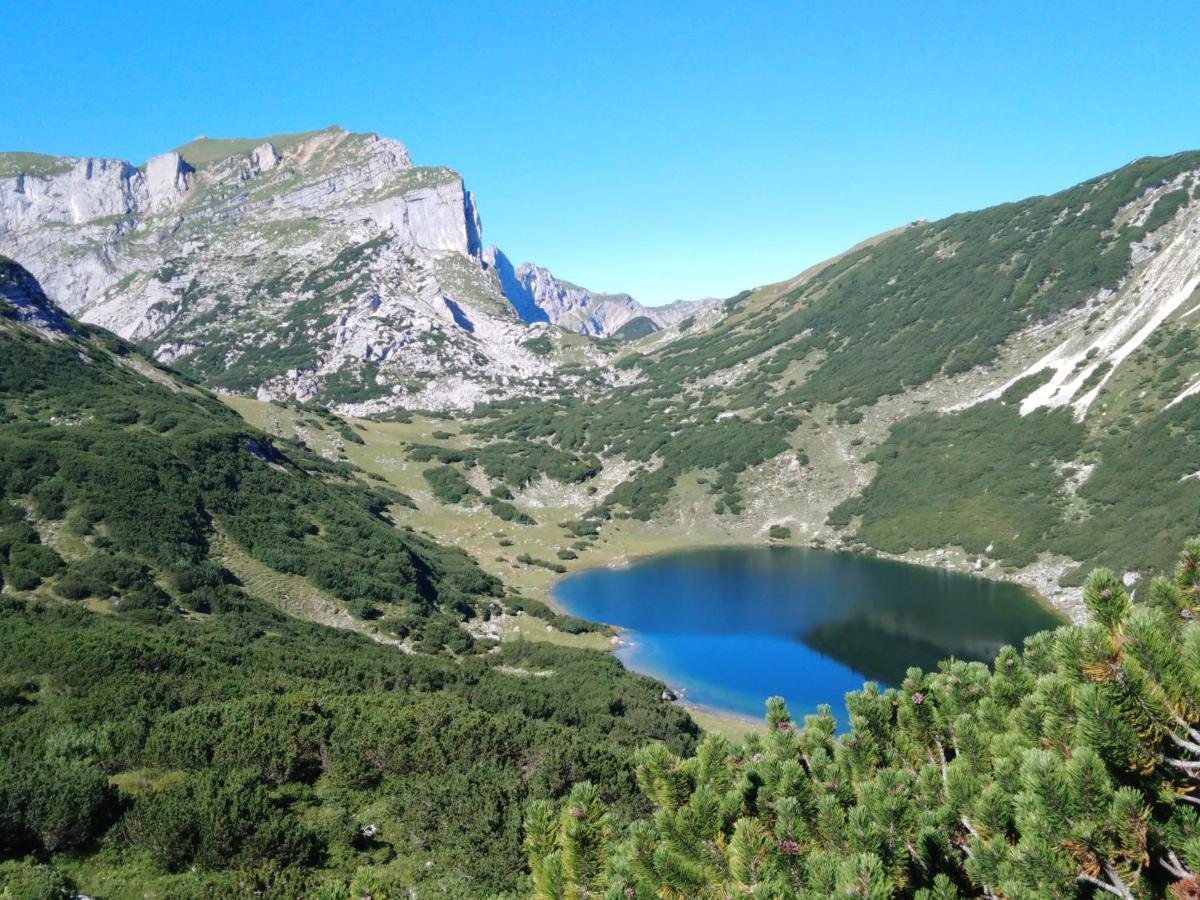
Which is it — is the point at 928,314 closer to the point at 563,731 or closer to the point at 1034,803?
the point at 563,731

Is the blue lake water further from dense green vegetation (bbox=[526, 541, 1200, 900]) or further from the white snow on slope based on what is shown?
dense green vegetation (bbox=[526, 541, 1200, 900])

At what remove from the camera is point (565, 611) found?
62.6m

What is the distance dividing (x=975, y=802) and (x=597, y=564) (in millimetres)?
74350

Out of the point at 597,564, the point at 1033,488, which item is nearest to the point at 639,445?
the point at 597,564

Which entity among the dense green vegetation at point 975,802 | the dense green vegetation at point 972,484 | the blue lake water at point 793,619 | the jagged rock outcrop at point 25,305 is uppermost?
the jagged rock outcrop at point 25,305

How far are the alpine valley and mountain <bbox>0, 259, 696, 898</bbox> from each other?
0.37 feet

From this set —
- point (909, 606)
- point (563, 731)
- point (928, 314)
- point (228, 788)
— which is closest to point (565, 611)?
point (909, 606)

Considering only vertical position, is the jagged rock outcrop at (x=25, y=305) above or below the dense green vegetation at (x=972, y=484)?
above

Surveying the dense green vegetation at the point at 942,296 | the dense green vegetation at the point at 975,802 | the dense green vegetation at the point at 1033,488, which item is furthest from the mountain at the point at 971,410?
the dense green vegetation at the point at 975,802

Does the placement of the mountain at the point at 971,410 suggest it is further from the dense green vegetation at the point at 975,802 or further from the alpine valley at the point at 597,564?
the dense green vegetation at the point at 975,802

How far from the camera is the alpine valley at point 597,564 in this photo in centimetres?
543

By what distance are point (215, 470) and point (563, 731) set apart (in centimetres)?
4019

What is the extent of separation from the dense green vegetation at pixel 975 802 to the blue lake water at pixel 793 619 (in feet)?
115

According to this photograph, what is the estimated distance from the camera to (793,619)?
190ft
